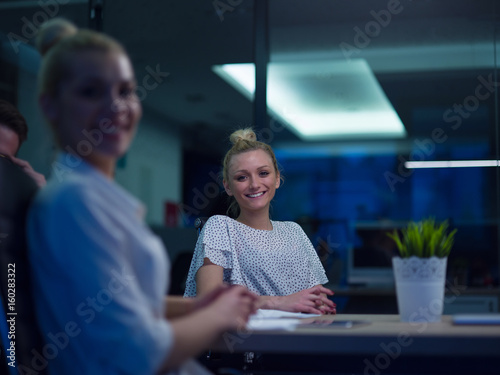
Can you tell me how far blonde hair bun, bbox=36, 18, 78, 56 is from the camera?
1.24 meters

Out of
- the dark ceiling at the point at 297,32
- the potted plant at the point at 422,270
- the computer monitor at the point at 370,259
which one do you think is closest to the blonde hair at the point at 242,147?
the potted plant at the point at 422,270

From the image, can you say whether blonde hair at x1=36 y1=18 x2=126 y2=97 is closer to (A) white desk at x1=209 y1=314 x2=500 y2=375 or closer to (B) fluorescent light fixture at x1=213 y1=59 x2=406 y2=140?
(A) white desk at x1=209 y1=314 x2=500 y2=375

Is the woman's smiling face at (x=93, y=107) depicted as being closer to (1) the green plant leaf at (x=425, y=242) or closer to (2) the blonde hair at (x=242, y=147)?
(1) the green plant leaf at (x=425, y=242)

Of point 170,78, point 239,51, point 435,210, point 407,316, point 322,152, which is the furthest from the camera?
point 322,152

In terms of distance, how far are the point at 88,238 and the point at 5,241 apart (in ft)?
0.76

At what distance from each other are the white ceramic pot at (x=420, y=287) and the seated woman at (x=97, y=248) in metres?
0.51

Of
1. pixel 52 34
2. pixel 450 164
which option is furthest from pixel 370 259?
pixel 52 34

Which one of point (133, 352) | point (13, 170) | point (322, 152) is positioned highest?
point (322, 152)

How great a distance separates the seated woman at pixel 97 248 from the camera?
1.00 m

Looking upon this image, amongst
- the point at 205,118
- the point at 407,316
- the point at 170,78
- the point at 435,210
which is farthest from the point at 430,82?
the point at 407,316

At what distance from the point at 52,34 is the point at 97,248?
48 cm

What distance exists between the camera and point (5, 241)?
114 cm

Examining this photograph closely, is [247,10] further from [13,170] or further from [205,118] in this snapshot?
[205,118]

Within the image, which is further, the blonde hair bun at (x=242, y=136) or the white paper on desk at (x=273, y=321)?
the blonde hair bun at (x=242, y=136)
